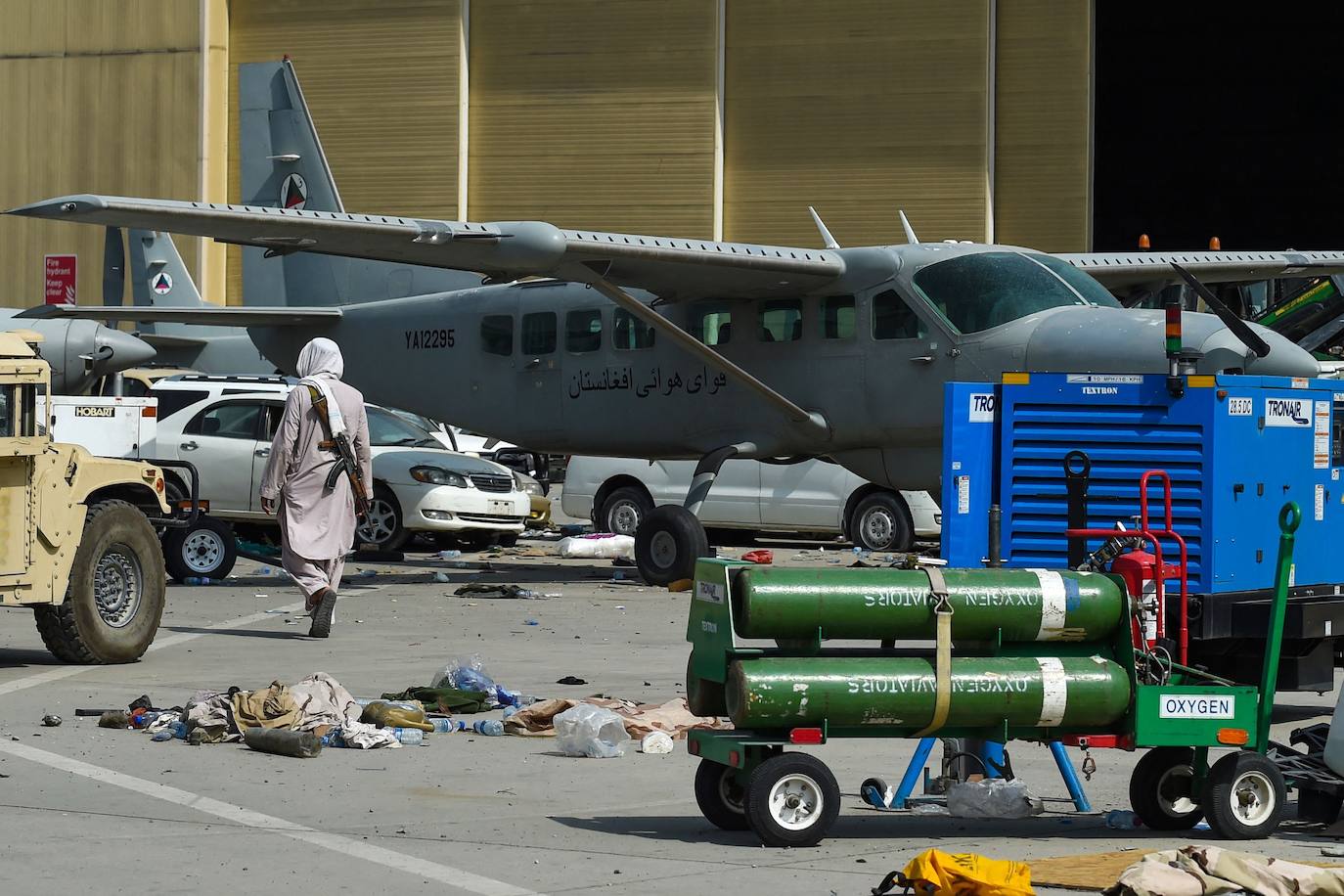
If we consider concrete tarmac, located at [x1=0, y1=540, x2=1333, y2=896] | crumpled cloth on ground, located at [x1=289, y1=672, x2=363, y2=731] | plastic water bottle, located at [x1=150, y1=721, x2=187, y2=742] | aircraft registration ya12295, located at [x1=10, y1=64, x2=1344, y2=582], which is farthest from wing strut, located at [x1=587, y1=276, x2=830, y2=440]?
plastic water bottle, located at [x1=150, y1=721, x2=187, y2=742]

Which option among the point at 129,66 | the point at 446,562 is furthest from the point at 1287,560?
the point at 129,66

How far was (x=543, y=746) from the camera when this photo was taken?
9180 mm

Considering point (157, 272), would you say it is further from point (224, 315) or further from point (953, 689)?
point (953, 689)

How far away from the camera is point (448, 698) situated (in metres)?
10.2

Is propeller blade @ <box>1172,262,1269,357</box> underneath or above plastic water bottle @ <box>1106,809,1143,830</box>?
above

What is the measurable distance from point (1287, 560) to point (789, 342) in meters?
10.8

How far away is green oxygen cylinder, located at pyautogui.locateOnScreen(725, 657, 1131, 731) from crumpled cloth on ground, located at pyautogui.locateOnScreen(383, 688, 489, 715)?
11.2 feet

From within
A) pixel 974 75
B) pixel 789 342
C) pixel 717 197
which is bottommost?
pixel 789 342

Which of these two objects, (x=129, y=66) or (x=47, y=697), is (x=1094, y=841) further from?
(x=129, y=66)

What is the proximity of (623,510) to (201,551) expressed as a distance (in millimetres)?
6979

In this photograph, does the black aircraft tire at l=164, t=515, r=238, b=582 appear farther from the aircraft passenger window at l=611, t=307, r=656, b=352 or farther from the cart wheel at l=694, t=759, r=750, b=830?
the cart wheel at l=694, t=759, r=750, b=830

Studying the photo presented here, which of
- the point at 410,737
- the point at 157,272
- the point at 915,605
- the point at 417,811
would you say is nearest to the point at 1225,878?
the point at 915,605

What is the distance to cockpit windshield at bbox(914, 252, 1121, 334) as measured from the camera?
16.1 meters

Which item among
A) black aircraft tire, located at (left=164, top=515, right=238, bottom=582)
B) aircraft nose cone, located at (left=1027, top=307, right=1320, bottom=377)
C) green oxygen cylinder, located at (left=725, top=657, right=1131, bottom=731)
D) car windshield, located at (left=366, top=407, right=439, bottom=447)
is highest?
aircraft nose cone, located at (left=1027, top=307, right=1320, bottom=377)
